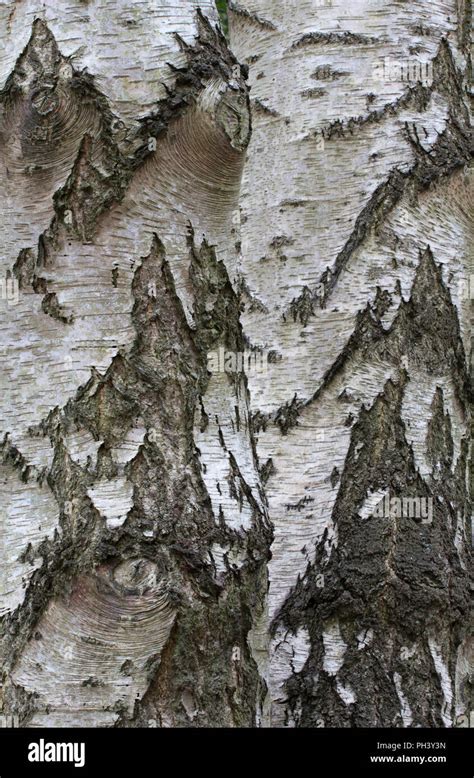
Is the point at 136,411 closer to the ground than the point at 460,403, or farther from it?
closer to the ground

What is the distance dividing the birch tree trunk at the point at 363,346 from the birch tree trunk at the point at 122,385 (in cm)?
66

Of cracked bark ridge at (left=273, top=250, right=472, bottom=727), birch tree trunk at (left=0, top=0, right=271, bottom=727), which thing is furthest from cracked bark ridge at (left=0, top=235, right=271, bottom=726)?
cracked bark ridge at (left=273, top=250, right=472, bottom=727)

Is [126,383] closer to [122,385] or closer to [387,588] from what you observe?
[122,385]

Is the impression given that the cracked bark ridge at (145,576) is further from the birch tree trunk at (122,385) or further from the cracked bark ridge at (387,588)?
the cracked bark ridge at (387,588)

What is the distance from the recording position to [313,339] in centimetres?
229

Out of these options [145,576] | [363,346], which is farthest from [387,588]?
[145,576]

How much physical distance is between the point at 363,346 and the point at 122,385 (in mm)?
929

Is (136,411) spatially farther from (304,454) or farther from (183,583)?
(304,454)

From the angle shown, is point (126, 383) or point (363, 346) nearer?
point (126, 383)

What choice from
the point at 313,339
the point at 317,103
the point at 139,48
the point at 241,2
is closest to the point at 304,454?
the point at 313,339

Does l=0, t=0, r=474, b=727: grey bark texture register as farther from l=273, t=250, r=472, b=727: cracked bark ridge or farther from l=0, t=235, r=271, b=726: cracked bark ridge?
l=273, t=250, r=472, b=727: cracked bark ridge

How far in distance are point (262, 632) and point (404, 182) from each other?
1.23 metres

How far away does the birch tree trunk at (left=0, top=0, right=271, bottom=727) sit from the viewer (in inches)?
53.3

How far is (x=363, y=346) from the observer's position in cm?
223
